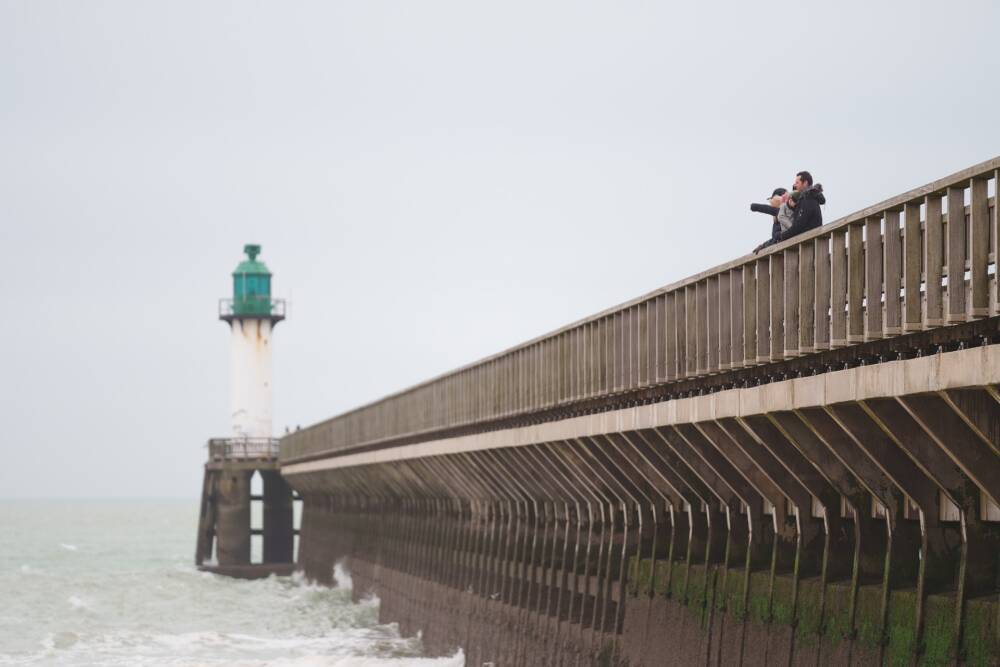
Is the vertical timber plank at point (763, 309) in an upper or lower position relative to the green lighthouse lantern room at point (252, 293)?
lower

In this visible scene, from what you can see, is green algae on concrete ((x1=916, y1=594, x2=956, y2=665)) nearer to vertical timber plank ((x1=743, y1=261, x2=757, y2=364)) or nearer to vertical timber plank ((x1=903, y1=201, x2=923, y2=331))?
vertical timber plank ((x1=903, y1=201, x2=923, y2=331))

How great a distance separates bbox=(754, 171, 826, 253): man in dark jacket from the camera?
16125mm

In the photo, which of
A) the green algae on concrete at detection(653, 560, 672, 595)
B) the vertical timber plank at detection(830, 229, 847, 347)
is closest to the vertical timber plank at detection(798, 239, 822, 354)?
the vertical timber plank at detection(830, 229, 847, 347)

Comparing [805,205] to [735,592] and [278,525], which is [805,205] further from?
→ [278,525]

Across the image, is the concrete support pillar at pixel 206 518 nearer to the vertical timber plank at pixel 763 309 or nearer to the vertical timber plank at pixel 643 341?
the vertical timber plank at pixel 643 341

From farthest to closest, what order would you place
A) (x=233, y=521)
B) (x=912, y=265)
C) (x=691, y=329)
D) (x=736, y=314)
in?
(x=233, y=521) → (x=691, y=329) → (x=736, y=314) → (x=912, y=265)

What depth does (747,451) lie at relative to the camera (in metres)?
16.3

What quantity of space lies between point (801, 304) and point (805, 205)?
4.29ft

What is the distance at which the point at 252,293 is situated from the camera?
231ft

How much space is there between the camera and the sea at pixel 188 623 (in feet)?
120

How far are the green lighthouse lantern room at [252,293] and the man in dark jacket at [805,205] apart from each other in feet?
179

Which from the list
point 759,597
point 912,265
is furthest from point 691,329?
point 912,265

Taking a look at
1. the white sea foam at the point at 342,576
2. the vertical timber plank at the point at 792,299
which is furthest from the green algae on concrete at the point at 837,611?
the white sea foam at the point at 342,576

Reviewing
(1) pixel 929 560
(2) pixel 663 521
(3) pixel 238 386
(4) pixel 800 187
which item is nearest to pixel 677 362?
(2) pixel 663 521
